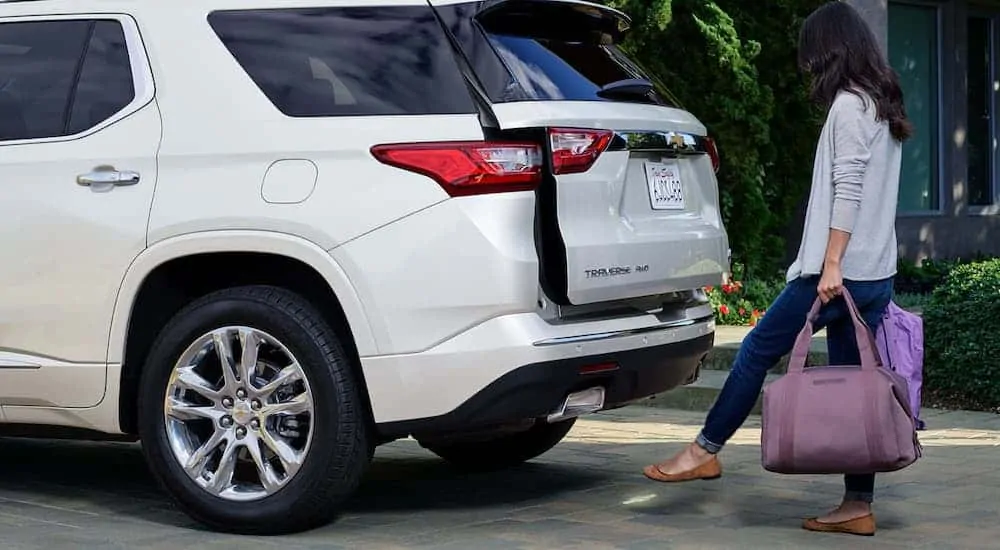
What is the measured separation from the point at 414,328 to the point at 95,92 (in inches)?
63.2

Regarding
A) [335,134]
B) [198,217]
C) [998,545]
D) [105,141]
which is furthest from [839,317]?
[105,141]

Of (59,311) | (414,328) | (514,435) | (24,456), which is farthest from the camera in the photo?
(24,456)

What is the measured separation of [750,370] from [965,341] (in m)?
3.19

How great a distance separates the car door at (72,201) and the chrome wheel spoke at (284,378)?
668 millimetres

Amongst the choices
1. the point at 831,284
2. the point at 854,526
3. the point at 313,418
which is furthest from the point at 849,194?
the point at 313,418

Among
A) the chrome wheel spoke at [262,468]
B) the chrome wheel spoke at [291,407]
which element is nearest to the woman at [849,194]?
the chrome wheel spoke at [291,407]

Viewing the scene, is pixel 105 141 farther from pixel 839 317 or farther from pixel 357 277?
pixel 839 317

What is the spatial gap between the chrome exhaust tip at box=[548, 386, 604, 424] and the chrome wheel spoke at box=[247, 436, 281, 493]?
98 cm

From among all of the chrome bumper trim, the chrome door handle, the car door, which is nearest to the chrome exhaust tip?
the chrome bumper trim

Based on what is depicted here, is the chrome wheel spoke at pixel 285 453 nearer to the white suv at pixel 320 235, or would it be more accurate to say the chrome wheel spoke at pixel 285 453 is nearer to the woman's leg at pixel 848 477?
the white suv at pixel 320 235

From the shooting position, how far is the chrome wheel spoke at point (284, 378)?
579 centimetres

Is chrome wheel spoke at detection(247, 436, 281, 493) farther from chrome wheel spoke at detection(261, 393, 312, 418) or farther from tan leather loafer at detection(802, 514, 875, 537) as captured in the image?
tan leather loafer at detection(802, 514, 875, 537)

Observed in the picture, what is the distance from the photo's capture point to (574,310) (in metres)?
5.79

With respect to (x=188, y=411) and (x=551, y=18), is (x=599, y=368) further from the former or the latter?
(x=188, y=411)
